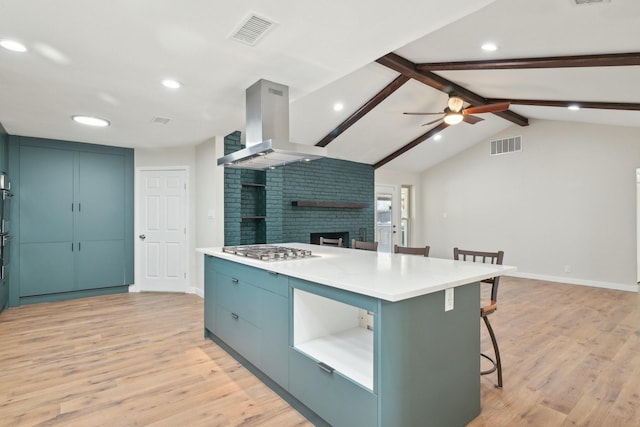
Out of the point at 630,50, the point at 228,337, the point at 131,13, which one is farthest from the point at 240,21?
the point at 630,50

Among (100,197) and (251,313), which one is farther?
(100,197)

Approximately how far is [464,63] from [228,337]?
12.9ft

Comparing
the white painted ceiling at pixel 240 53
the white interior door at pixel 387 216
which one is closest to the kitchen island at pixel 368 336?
the white painted ceiling at pixel 240 53

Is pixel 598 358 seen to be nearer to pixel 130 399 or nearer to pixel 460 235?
pixel 130 399

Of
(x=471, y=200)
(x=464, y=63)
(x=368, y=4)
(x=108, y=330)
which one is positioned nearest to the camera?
(x=368, y=4)

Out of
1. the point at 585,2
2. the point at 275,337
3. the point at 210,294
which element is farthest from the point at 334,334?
the point at 585,2

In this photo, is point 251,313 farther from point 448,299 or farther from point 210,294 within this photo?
point 448,299

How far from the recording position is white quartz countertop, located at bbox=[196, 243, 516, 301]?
1.57 meters

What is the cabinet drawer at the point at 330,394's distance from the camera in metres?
1.57

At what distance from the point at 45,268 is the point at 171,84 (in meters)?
3.76

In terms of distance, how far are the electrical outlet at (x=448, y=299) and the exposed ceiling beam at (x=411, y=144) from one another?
543 cm

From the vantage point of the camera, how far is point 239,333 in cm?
271

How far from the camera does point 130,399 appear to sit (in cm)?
227

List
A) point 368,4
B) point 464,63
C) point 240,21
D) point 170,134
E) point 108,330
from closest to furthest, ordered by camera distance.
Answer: point 368,4 → point 240,21 → point 108,330 → point 464,63 → point 170,134
